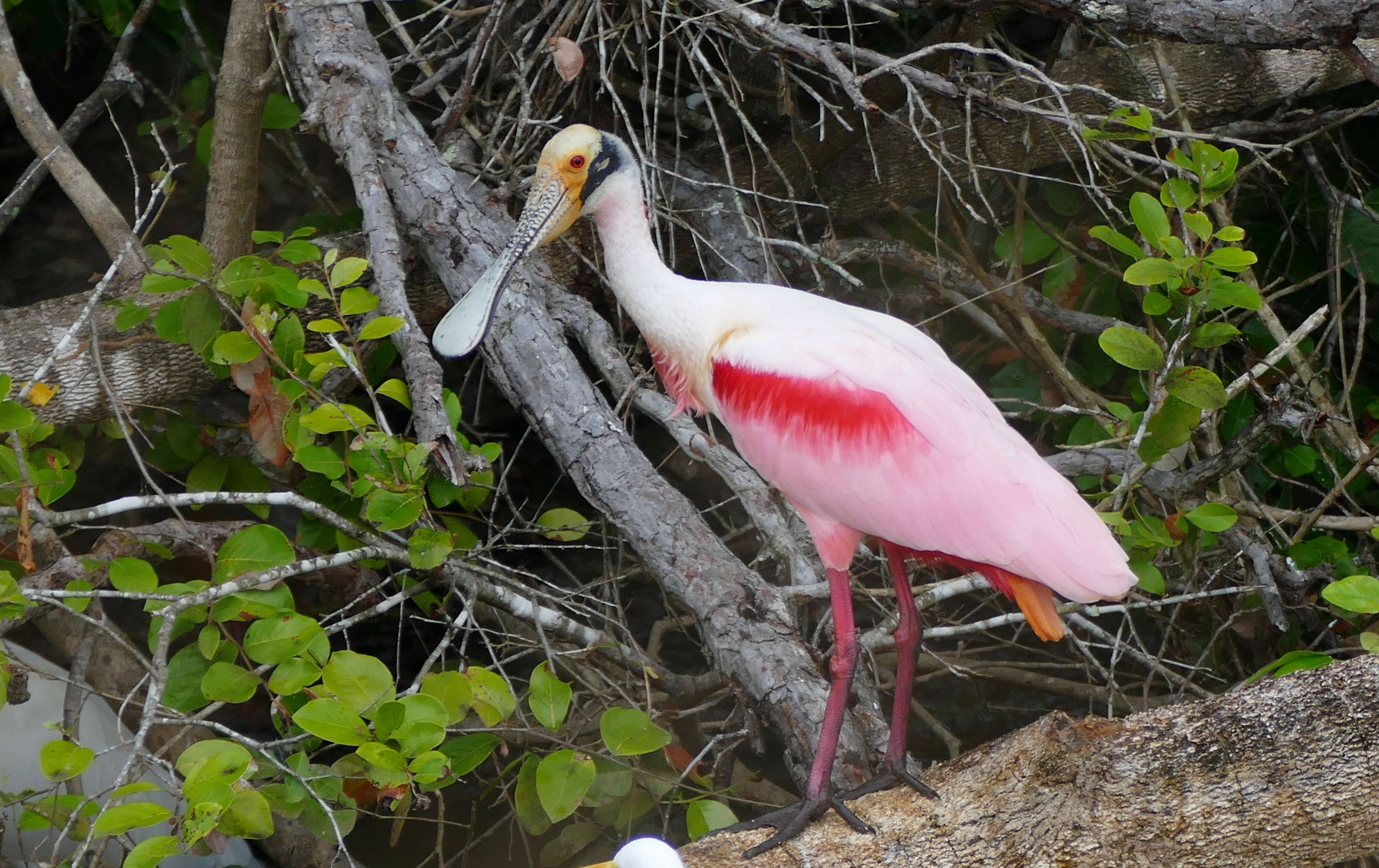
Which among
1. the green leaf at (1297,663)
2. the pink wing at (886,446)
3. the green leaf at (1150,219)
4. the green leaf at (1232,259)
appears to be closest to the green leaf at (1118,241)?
the green leaf at (1150,219)

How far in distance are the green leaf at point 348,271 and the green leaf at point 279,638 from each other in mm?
667

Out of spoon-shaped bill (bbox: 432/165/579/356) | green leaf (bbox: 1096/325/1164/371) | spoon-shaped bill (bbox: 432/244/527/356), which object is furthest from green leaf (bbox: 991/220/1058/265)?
spoon-shaped bill (bbox: 432/244/527/356)

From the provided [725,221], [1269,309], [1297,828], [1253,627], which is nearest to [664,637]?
[725,221]

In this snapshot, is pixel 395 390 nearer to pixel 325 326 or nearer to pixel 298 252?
pixel 325 326

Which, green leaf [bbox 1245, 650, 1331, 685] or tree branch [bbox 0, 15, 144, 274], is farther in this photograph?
tree branch [bbox 0, 15, 144, 274]

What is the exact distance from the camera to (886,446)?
241 cm

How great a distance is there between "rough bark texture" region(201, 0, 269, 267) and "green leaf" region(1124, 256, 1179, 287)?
2244mm

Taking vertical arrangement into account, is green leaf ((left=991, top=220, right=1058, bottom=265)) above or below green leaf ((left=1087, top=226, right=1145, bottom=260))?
below

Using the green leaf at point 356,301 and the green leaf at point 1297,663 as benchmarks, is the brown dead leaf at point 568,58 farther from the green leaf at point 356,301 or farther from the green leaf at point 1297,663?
the green leaf at point 1297,663

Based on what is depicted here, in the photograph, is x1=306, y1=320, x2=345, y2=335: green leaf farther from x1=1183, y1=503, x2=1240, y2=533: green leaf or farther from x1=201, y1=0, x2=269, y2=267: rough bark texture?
x1=1183, y1=503, x2=1240, y2=533: green leaf

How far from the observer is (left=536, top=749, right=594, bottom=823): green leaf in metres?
2.24

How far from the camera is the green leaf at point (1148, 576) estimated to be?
2570 mm

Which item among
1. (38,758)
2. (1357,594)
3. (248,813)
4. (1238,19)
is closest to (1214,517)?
(1357,594)

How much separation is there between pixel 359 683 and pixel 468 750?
0.48m
